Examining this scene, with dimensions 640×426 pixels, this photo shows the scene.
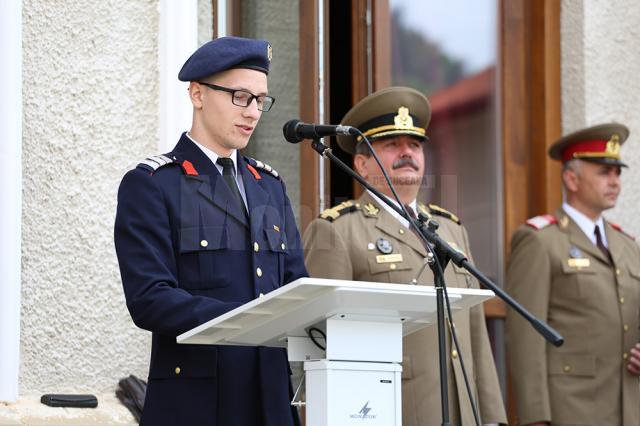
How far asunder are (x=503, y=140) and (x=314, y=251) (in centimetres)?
215

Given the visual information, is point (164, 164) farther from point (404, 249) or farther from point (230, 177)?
point (404, 249)

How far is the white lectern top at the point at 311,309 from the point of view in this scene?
2838 millimetres

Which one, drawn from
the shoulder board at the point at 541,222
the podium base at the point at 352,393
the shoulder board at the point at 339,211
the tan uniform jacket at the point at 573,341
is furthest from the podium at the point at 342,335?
the shoulder board at the point at 541,222

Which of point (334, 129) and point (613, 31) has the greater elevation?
point (613, 31)

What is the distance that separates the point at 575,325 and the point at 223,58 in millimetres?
2646

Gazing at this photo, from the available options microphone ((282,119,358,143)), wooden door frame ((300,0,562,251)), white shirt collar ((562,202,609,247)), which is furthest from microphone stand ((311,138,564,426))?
A: wooden door frame ((300,0,562,251))

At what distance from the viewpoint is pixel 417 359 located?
4648 millimetres

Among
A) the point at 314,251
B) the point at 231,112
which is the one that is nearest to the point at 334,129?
the point at 231,112

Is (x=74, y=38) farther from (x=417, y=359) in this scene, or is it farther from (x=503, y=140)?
(x=503, y=140)

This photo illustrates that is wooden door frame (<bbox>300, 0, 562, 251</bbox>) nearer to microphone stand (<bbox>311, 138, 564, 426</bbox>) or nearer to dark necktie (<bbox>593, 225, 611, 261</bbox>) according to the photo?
dark necktie (<bbox>593, 225, 611, 261</bbox>)

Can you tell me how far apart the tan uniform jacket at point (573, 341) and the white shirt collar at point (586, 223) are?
0.18m

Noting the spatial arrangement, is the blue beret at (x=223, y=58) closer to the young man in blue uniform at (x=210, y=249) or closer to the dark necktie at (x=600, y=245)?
the young man in blue uniform at (x=210, y=249)

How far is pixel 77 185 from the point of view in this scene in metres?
4.66

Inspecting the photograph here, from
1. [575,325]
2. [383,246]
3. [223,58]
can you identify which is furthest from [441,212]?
[223,58]
